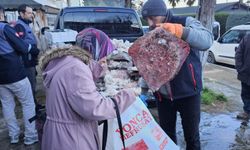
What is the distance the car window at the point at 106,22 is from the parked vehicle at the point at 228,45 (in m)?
6.90

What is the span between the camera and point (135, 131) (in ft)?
7.18

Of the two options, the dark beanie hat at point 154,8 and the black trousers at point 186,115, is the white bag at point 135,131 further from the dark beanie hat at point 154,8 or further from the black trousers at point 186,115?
the dark beanie hat at point 154,8

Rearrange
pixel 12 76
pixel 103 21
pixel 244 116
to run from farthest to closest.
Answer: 1. pixel 103 21
2. pixel 244 116
3. pixel 12 76

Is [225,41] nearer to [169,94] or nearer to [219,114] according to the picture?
[219,114]

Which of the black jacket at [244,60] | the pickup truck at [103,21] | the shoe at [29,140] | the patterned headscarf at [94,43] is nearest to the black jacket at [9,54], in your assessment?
the shoe at [29,140]

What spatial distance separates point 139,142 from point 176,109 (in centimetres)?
78

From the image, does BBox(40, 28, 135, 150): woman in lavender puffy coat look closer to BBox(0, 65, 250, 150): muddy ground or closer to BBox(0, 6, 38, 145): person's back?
BBox(0, 6, 38, 145): person's back

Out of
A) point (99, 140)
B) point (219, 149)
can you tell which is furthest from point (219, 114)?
point (99, 140)

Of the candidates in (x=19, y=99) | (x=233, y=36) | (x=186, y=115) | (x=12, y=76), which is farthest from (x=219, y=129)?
(x=233, y=36)

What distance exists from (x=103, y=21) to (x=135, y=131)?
359cm

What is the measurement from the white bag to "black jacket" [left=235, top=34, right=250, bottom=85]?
315cm

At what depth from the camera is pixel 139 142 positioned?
2209 mm

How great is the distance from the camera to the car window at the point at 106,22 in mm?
5395

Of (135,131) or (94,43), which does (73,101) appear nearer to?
(94,43)
